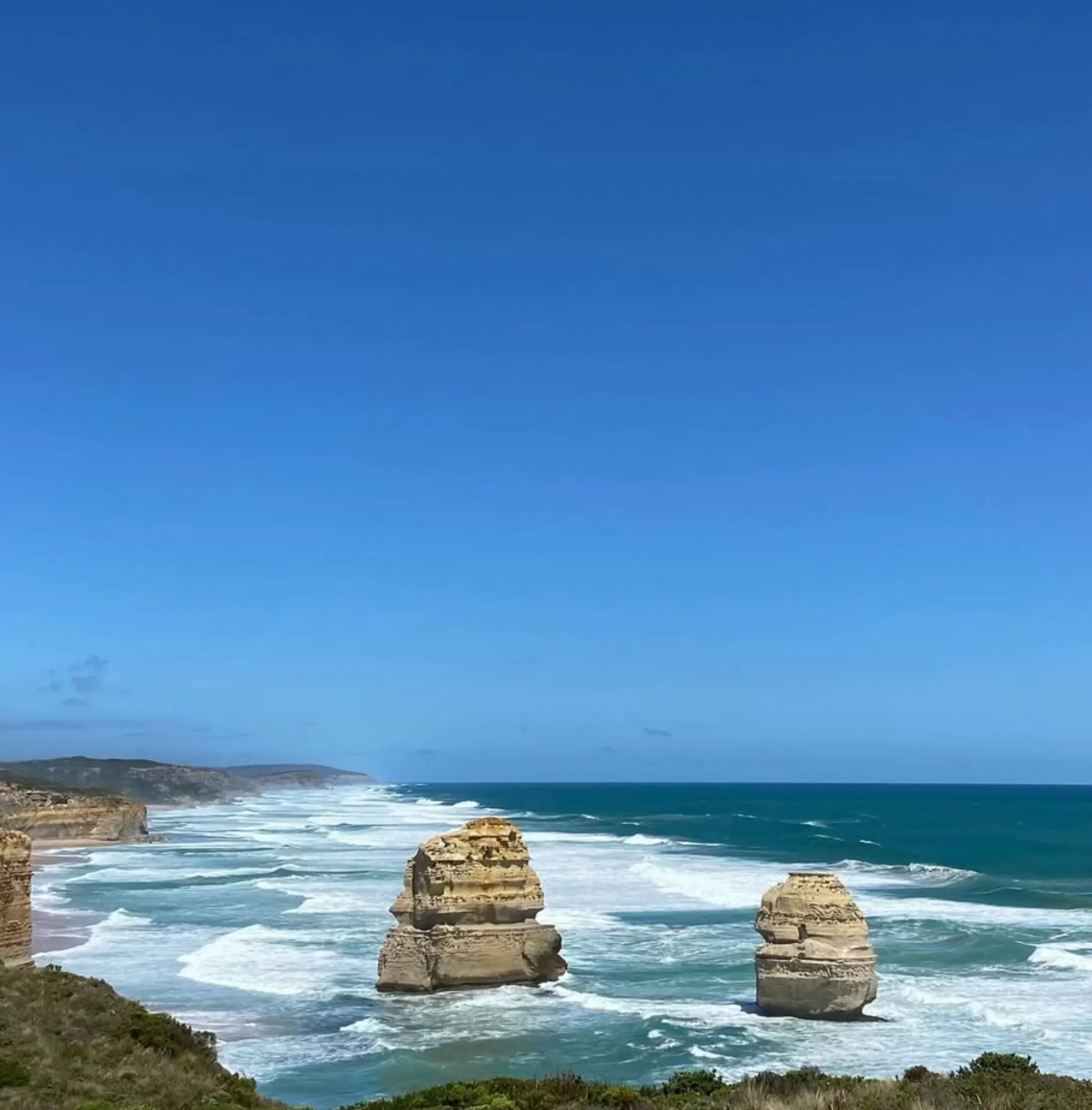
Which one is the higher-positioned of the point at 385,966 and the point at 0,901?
the point at 0,901

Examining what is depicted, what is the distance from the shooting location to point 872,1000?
2200 cm

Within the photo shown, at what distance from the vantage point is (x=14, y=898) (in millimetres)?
18922

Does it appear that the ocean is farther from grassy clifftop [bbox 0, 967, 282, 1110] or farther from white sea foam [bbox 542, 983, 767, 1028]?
grassy clifftop [bbox 0, 967, 282, 1110]

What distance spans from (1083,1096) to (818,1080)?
2570 millimetres

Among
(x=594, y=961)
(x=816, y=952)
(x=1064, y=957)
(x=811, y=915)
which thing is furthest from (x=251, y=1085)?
(x=1064, y=957)

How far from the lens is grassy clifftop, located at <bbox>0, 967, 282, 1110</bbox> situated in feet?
40.4

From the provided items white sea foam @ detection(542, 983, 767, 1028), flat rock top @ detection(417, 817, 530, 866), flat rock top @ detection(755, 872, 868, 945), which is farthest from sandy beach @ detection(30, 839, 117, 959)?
flat rock top @ detection(755, 872, 868, 945)

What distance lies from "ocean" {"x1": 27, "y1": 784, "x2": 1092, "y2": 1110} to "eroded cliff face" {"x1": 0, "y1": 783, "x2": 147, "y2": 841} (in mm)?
3242

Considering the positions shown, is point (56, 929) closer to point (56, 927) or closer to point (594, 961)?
point (56, 927)

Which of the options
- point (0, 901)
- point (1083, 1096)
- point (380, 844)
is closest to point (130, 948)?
point (0, 901)

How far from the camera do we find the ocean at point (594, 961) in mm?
19672

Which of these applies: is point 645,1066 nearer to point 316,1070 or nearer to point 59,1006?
point 316,1070

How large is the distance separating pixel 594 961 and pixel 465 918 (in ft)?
20.4

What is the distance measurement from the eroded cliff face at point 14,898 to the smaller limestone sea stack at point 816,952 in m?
11.6
